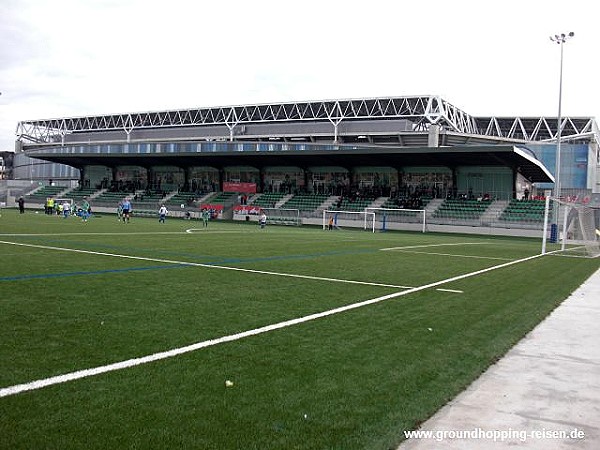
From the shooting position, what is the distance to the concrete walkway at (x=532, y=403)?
13.6ft

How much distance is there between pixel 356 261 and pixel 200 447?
1437 centimetres

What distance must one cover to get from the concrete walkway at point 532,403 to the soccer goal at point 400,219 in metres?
44.4

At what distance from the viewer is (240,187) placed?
225 feet

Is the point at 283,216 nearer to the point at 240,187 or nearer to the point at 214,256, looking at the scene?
the point at 240,187

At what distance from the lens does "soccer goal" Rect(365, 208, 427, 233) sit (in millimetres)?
51625

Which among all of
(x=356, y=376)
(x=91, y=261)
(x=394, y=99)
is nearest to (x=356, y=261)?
(x=91, y=261)

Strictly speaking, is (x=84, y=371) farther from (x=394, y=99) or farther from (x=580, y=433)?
(x=394, y=99)

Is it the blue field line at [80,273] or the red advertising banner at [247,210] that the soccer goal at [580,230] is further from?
the red advertising banner at [247,210]

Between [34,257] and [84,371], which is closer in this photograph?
[84,371]

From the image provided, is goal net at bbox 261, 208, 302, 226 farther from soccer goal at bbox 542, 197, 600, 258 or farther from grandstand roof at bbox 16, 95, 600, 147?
grandstand roof at bbox 16, 95, 600, 147

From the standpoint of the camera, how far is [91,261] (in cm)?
1416

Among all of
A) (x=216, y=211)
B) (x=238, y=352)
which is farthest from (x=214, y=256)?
(x=216, y=211)

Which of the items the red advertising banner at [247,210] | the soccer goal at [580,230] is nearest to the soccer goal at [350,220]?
the red advertising banner at [247,210]

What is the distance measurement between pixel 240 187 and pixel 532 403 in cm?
6460
